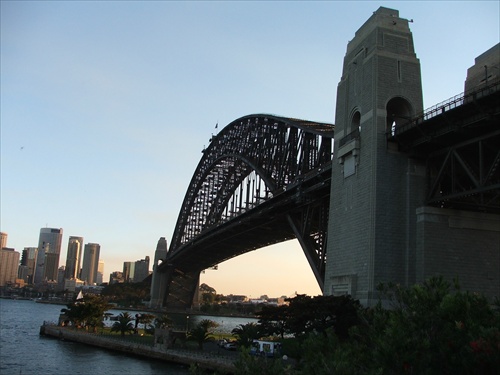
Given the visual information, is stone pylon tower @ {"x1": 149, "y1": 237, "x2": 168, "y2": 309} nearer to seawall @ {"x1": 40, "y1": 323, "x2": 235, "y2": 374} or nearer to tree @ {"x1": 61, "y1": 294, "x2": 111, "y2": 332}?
tree @ {"x1": 61, "y1": 294, "x2": 111, "y2": 332}

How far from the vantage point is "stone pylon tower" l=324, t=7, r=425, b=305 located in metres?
29.6

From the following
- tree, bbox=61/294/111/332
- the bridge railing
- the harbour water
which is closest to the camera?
the bridge railing

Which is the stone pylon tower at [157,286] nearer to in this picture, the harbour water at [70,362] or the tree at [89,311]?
the tree at [89,311]

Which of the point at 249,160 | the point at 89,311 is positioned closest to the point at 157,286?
the point at 89,311

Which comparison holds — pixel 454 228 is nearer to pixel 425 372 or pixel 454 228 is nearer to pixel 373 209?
pixel 373 209

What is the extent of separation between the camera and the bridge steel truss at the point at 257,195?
44594 millimetres

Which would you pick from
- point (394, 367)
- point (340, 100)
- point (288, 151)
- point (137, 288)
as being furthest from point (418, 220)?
point (137, 288)

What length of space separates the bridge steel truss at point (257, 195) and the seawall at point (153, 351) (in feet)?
28.8

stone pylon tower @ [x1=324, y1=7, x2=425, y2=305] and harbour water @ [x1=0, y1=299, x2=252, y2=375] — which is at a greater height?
stone pylon tower @ [x1=324, y1=7, x2=425, y2=305]

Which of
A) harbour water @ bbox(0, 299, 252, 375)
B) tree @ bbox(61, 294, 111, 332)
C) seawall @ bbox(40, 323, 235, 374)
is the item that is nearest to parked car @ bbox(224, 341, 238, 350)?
seawall @ bbox(40, 323, 235, 374)

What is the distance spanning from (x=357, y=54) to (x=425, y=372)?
27.4m

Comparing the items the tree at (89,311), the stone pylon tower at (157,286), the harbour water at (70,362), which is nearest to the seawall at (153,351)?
the harbour water at (70,362)

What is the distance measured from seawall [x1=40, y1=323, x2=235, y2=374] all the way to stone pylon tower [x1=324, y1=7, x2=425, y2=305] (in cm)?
957

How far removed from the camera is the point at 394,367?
10.1 meters
